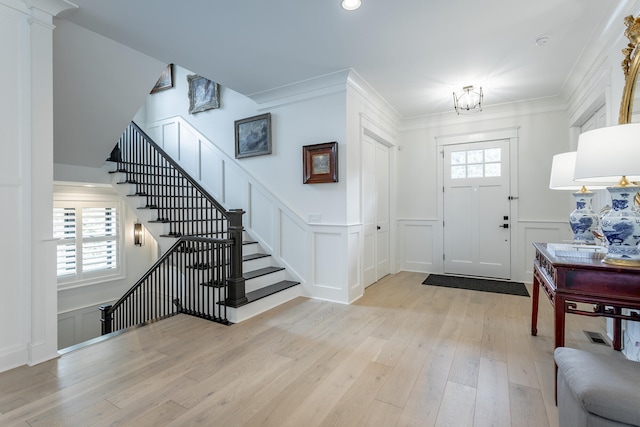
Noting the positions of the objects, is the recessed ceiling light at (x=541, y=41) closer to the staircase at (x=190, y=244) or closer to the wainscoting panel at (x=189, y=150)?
the staircase at (x=190, y=244)

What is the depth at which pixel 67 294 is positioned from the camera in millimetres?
5180

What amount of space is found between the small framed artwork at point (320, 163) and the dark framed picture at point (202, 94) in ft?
6.91

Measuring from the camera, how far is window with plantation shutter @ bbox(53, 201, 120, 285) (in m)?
5.17

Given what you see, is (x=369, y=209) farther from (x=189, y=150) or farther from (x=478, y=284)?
(x=189, y=150)

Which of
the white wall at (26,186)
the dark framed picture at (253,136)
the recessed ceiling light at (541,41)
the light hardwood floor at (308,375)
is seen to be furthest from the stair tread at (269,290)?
the recessed ceiling light at (541,41)

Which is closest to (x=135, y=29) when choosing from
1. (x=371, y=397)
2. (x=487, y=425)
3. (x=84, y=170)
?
(x=84, y=170)

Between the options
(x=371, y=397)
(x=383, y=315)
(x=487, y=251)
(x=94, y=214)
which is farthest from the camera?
(x=94, y=214)

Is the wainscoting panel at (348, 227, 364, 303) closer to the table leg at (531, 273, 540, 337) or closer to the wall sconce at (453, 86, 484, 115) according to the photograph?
the table leg at (531, 273, 540, 337)

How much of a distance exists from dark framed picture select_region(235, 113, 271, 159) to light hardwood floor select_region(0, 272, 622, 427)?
7.80ft

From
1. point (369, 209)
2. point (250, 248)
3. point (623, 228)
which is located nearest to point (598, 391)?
point (623, 228)

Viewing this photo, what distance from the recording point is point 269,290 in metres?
3.63

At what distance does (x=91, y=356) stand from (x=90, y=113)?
2840mm

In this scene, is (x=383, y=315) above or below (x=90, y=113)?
below

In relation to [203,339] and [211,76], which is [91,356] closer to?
[203,339]
